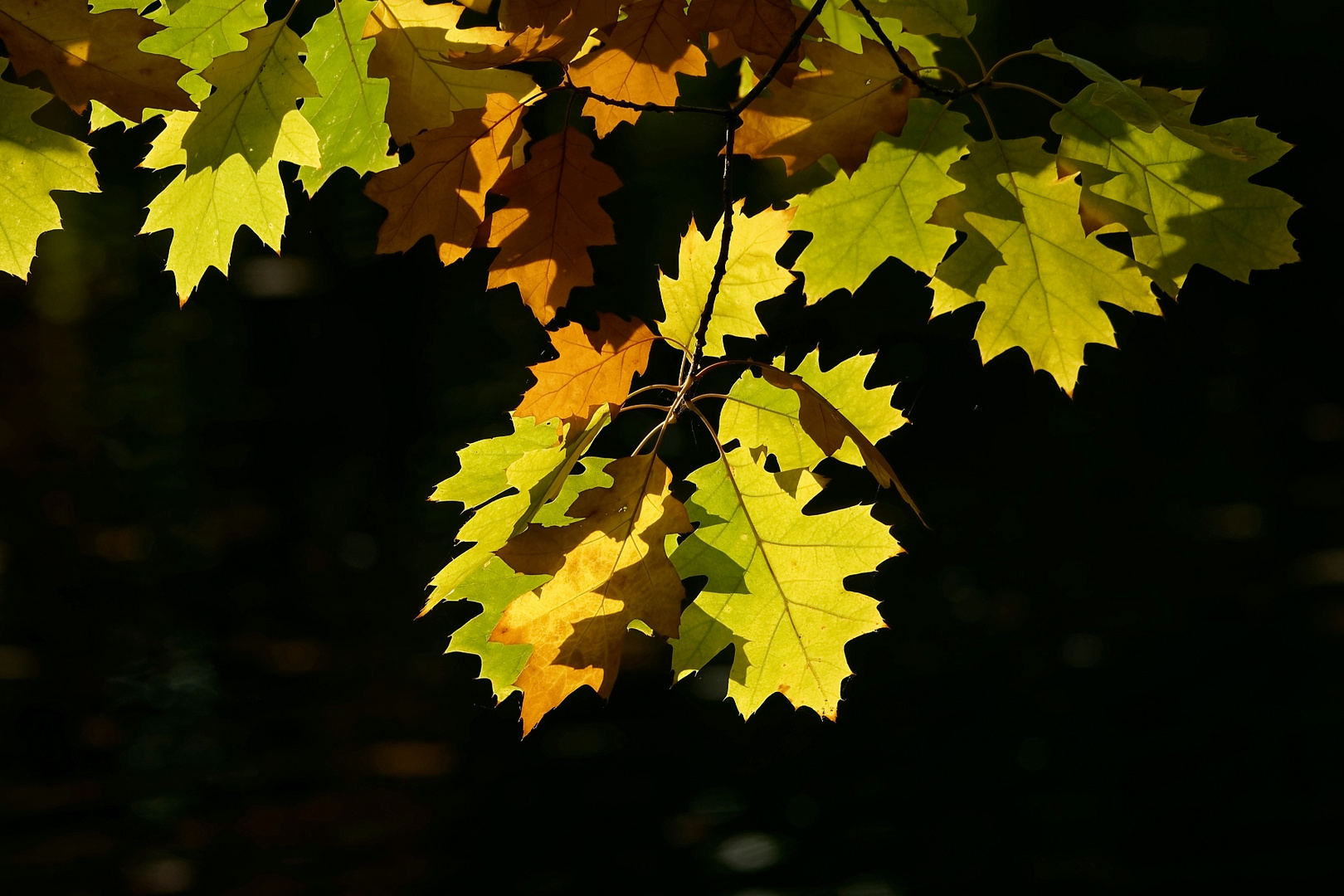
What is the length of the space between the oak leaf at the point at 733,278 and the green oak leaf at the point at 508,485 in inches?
4.8

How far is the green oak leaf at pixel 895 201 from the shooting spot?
0.68 m

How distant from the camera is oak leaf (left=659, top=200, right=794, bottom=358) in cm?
65

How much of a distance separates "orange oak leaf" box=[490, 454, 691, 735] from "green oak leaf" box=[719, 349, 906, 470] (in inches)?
6.4

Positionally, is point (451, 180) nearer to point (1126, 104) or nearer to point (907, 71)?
point (907, 71)

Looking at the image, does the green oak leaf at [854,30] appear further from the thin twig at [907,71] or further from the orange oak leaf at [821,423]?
the orange oak leaf at [821,423]

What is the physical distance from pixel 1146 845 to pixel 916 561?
0.87 metres

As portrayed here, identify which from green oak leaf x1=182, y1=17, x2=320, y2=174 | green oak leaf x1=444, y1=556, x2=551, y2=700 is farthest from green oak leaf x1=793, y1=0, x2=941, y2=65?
green oak leaf x1=444, y1=556, x2=551, y2=700

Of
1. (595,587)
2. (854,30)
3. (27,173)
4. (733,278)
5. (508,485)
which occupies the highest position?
(854,30)

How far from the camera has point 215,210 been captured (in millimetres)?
664

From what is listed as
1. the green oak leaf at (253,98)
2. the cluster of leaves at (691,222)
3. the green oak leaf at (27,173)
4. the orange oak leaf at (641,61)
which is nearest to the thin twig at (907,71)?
the cluster of leaves at (691,222)

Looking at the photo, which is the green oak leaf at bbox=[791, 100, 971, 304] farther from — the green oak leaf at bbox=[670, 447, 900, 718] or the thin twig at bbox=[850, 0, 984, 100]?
the green oak leaf at bbox=[670, 447, 900, 718]

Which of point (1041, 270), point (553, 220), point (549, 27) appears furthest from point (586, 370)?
point (1041, 270)

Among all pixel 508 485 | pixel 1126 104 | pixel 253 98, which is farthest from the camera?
pixel 508 485

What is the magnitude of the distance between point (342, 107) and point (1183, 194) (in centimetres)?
63
